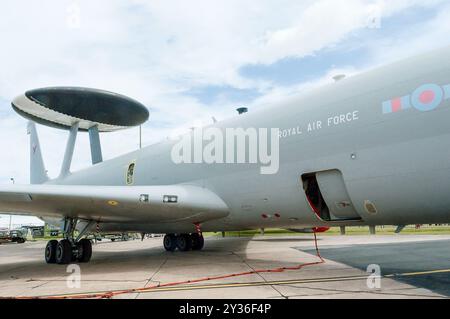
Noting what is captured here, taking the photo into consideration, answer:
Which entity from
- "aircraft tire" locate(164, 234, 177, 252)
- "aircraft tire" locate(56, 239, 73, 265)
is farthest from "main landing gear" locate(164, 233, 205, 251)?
"aircraft tire" locate(56, 239, 73, 265)

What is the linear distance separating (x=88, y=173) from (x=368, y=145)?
15.1 m

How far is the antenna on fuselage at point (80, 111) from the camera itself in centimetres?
2995

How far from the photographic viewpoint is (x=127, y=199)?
12016mm

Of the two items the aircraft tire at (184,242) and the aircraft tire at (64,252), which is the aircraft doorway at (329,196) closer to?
the aircraft tire at (64,252)

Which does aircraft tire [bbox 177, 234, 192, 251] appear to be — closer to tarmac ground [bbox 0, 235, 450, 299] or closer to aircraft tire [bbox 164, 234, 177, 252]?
aircraft tire [bbox 164, 234, 177, 252]

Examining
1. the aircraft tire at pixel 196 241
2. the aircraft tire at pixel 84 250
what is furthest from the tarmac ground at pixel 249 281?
the aircraft tire at pixel 196 241

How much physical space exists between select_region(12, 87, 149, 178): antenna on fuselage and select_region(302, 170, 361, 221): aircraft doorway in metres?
22.0

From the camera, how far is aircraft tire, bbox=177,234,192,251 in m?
19.3

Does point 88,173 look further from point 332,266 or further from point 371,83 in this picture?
point 371,83

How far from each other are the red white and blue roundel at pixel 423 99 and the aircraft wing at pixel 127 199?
5838mm

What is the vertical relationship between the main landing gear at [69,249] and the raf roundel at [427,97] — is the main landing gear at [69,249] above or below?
below

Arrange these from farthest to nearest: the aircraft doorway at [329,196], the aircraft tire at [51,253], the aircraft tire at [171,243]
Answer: the aircraft tire at [171,243] < the aircraft tire at [51,253] < the aircraft doorway at [329,196]

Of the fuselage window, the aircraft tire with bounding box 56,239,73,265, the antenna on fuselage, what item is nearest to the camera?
the aircraft tire with bounding box 56,239,73,265
